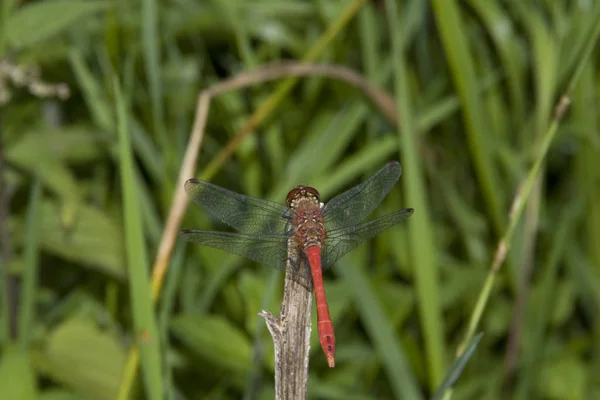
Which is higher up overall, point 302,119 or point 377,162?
point 302,119

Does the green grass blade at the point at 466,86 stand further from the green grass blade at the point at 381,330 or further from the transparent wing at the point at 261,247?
the transparent wing at the point at 261,247

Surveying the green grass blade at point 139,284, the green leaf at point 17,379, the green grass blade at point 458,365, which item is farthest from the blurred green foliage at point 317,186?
the green grass blade at point 458,365

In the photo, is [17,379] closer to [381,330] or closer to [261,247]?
[261,247]

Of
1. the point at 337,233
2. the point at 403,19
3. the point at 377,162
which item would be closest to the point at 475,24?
the point at 403,19

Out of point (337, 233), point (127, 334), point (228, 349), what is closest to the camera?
point (337, 233)

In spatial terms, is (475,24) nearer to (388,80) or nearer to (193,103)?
(388,80)

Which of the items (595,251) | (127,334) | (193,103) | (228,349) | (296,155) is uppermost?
(193,103)

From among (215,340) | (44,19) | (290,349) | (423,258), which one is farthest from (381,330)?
(44,19)

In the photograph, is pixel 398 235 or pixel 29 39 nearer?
pixel 29 39

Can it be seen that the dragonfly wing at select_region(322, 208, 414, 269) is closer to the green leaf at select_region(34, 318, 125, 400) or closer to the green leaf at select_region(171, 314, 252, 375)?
the green leaf at select_region(171, 314, 252, 375)
